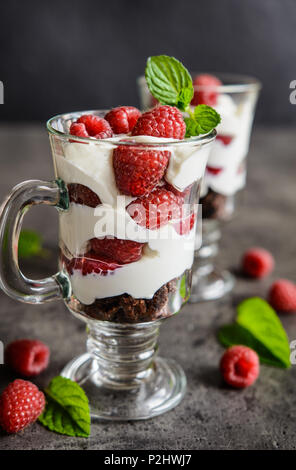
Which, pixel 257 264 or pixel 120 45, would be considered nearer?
pixel 257 264

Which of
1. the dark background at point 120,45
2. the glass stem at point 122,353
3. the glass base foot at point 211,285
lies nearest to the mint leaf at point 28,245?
the glass base foot at point 211,285

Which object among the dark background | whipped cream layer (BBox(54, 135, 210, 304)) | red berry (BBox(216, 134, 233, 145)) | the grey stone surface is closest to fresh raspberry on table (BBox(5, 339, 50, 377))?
the grey stone surface

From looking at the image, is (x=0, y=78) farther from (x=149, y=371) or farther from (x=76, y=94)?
(x=149, y=371)

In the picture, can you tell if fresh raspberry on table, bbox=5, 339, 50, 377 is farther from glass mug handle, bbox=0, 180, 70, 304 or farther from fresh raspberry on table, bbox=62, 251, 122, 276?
fresh raspberry on table, bbox=62, 251, 122, 276

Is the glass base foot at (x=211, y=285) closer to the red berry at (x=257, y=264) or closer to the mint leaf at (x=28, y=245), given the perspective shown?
the red berry at (x=257, y=264)

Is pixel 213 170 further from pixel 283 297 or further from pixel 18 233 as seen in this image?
pixel 18 233

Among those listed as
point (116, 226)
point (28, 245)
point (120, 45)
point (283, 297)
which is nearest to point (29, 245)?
point (28, 245)
